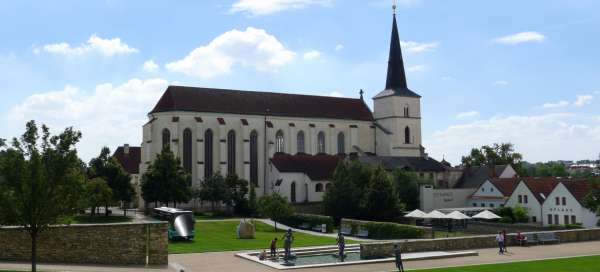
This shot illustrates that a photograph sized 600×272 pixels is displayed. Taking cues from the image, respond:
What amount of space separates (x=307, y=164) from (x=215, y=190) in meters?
13.6

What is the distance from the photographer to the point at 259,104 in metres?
83.6

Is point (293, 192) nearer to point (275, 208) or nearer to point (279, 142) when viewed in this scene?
point (279, 142)

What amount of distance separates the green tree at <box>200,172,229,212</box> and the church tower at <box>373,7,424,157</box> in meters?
30.1

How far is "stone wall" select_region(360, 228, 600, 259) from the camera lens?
100 feet

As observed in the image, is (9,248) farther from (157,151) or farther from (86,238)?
(157,151)

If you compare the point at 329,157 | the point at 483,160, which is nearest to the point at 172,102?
the point at 329,157

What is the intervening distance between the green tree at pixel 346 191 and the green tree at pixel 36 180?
38127 millimetres

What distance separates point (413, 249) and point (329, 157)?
49042 mm

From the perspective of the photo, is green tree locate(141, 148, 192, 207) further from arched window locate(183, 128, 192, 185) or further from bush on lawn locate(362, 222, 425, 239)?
bush on lawn locate(362, 222, 425, 239)

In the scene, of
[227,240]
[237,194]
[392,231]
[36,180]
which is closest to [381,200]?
[392,231]

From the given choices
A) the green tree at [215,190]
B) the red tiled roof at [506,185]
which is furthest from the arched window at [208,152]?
the red tiled roof at [506,185]

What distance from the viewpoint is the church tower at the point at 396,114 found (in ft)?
298

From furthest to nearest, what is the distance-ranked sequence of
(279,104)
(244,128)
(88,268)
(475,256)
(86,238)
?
1. (279,104)
2. (244,128)
3. (475,256)
4. (86,238)
5. (88,268)

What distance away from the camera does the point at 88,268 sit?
2589 cm
